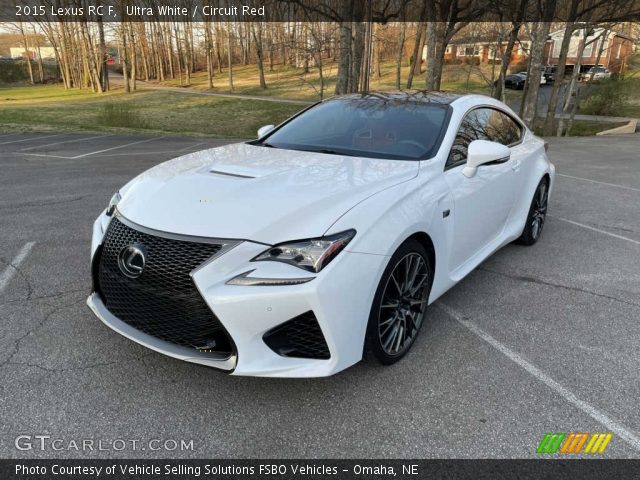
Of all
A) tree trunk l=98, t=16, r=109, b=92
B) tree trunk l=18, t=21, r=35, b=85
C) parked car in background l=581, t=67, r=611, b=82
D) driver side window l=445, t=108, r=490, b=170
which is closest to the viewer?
driver side window l=445, t=108, r=490, b=170

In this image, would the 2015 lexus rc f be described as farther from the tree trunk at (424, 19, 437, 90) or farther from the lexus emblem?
the tree trunk at (424, 19, 437, 90)

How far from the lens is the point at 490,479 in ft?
7.13

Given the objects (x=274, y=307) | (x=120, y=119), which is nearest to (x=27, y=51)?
(x=120, y=119)

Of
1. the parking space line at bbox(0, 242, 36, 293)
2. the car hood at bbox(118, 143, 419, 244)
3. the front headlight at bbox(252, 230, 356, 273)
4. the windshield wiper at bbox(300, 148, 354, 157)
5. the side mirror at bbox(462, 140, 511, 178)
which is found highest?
the side mirror at bbox(462, 140, 511, 178)

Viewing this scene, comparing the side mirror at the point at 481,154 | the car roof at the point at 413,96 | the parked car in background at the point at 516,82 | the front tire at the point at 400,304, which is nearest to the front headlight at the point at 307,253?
the front tire at the point at 400,304

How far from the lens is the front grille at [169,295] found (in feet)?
7.81

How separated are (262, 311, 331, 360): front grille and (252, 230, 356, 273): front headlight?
24cm

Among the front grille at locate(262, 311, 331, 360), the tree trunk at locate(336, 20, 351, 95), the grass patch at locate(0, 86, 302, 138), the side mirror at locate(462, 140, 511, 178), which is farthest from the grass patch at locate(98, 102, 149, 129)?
the front grille at locate(262, 311, 331, 360)

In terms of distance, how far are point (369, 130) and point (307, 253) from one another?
5.85 feet

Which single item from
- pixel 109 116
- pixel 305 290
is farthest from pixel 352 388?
pixel 109 116

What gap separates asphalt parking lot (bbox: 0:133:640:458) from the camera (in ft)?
7.80

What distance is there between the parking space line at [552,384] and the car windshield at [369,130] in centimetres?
126

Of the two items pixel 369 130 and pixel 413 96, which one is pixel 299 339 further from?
pixel 413 96

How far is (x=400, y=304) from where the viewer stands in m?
2.92
